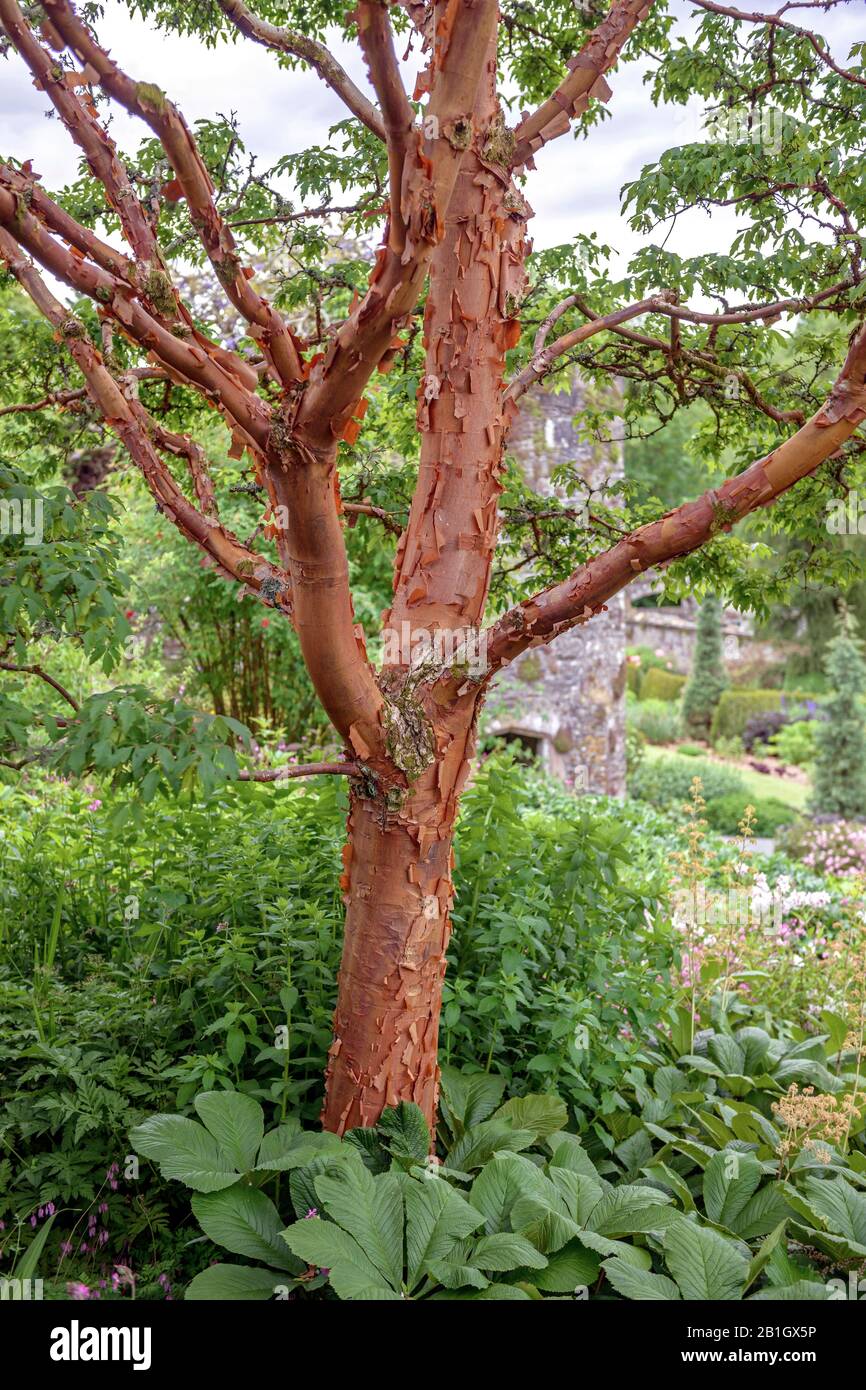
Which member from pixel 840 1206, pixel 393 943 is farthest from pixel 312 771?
pixel 840 1206

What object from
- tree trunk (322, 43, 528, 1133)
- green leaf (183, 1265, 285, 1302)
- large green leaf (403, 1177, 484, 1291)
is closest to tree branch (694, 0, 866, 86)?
tree trunk (322, 43, 528, 1133)

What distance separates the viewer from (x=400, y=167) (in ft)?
5.34

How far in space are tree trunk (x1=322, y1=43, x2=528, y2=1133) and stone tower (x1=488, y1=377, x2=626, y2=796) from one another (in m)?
7.05

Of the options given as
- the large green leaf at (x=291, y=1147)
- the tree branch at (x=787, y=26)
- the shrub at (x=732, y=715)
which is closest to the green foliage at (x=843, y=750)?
the shrub at (x=732, y=715)

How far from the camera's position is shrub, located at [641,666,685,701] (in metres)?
Result: 21.6

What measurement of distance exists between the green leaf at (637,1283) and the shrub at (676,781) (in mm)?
10767

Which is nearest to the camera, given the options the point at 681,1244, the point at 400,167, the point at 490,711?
the point at 400,167

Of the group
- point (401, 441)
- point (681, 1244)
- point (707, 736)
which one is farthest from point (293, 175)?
point (707, 736)

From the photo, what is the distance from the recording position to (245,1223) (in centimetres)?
232

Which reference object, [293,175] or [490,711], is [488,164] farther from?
[490,711]

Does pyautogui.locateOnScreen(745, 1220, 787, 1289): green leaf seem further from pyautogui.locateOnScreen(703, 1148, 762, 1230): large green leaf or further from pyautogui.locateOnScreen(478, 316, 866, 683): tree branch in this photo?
pyautogui.locateOnScreen(478, 316, 866, 683): tree branch

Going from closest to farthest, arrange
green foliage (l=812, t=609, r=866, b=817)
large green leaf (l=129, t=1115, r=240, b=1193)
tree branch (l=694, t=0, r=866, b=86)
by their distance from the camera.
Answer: large green leaf (l=129, t=1115, r=240, b=1193)
tree branch (l=694, t=0, r=866, b=86)
green foliage (l=812, t=609, r=866, b=817)
